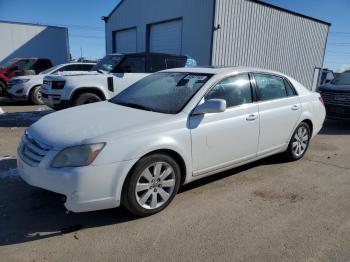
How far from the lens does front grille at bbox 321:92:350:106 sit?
8705mm

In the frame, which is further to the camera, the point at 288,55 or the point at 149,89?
the point at 288,55

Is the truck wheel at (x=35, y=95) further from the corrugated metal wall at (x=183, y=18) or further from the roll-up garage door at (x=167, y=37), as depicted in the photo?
the roll-up garage door at (x=167, y=37)

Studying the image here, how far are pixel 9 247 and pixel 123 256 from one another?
3.39 ft

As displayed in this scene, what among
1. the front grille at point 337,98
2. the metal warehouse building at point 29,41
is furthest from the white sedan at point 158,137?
the metal warehouse building at point 29,41

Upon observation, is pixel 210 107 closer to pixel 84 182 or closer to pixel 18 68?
pixel 84 182

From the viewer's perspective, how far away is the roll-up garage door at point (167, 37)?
593 inches

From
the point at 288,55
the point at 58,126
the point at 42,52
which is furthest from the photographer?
the point at 42,52

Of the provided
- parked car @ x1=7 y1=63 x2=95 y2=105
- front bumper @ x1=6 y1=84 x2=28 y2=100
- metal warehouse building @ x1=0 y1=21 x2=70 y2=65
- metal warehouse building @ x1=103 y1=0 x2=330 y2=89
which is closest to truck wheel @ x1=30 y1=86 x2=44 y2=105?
parked car @ x1=7 y1=63 x2=95 y2=105

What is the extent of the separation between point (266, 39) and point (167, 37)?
481 cm

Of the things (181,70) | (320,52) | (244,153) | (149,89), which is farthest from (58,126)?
(320,52)

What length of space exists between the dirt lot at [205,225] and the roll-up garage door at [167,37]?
11.6 metres

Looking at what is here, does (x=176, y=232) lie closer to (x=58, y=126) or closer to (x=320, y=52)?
(x=58, y=126)

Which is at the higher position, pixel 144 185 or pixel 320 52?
pixel 320 52

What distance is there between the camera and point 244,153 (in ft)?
14.0
